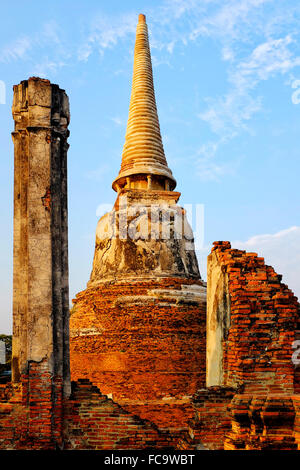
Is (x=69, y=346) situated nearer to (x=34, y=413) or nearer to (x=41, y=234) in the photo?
(x=34, y=413)

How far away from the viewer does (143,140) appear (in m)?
16.9

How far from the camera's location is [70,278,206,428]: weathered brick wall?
12.5m

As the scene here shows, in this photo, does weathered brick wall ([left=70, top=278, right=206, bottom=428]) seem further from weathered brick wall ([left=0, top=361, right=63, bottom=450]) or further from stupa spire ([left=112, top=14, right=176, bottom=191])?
weathered brick wall ([left=0, top=361, right=63, bottom=450])

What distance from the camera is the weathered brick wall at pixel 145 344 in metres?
12.5

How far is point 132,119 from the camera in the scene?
57.6 ft

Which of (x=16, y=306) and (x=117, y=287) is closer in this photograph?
(x=16, y=306)

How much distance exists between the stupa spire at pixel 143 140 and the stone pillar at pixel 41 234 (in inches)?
316

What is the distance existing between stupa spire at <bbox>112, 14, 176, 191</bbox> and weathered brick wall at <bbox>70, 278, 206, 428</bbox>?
3641 millimetres

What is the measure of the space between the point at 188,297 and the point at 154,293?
91cm

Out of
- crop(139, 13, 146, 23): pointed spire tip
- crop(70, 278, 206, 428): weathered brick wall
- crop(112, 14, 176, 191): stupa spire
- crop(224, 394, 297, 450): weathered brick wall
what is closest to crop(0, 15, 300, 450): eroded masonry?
crop(224, 394, 297, 450): weathered brick wall

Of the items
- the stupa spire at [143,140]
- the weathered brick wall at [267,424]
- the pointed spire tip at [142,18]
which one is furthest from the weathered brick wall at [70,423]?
the pointed spire tip at [142,18]

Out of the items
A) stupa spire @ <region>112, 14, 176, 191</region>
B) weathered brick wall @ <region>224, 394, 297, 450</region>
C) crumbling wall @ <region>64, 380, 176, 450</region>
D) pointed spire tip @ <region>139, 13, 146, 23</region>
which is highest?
pointed spire tip @ <region>139, 13, 146, 23</region>

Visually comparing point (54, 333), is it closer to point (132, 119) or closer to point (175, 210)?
point (175, 210)
